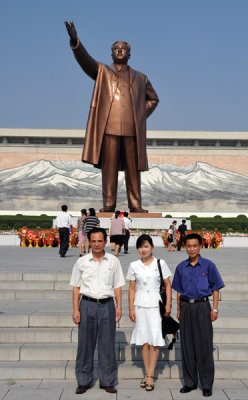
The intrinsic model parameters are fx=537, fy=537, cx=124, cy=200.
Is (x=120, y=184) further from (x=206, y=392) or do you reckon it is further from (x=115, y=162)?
(x=206, y=392)

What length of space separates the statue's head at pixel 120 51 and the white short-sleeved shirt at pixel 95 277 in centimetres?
761

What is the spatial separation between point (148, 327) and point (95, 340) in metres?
0.31

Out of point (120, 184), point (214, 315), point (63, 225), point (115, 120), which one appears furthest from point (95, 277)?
point (120, 184)

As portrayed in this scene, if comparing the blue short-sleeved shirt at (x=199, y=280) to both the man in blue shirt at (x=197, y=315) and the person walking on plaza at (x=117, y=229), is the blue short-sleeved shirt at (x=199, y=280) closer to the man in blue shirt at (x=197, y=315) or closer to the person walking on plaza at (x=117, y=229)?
the man in blue shirt at (x=197, y=315)

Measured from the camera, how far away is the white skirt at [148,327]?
303 centimetres

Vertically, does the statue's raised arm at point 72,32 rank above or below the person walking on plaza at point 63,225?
above

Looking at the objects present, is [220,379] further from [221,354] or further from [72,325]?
[72,325]

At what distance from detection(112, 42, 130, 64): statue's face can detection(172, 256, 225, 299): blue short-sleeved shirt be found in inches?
300

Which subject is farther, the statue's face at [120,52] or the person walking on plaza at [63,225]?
the statue's face at [120,52]

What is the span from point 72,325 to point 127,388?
0.95m

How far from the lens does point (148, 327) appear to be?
3.06m

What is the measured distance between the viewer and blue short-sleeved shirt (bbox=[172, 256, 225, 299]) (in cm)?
301

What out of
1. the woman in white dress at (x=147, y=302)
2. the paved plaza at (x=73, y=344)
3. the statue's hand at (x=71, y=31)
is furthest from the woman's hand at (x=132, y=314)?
the statue's hand at (x=71, y=31)

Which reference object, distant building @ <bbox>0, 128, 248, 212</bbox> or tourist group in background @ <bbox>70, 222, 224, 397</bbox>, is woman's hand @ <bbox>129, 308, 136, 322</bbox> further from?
distant building @ <bbox>0, 128, 248, 212</bbox>
